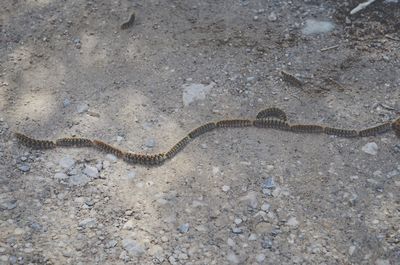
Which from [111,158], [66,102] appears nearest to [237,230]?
[111,158]

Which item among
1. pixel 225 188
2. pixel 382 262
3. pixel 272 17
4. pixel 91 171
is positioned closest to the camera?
pixel 382 262

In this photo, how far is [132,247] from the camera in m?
6.20

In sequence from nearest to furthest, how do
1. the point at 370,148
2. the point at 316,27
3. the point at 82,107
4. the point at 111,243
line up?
the point at 111,243, the point at 370,148, the point at 82,107, the point at 316,27

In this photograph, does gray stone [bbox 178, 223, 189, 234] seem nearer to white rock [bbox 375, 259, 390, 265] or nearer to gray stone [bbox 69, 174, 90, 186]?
gray stone [bbox 69, 174, 90, 186]

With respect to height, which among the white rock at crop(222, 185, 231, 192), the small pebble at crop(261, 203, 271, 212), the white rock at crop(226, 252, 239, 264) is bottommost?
the white rock at crop(226, 252, 239, 264)

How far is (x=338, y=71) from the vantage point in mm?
8758

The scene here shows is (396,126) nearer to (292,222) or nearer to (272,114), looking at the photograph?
(272,114)

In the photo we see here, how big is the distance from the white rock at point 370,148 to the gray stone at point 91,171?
145 inches

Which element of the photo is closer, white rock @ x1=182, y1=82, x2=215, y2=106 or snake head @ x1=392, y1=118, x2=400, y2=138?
snake head @ x1=392, y1=118, x2=400, y2=138

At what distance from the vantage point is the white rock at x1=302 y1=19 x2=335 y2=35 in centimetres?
948

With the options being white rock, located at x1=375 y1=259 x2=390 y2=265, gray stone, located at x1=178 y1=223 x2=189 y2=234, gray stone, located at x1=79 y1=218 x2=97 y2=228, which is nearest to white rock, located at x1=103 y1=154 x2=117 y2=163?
gray stone, located at x1=79 y1=218 x2=97 y2=228

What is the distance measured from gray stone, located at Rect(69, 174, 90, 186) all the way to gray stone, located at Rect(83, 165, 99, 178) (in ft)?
0.21

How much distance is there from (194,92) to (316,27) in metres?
2.72

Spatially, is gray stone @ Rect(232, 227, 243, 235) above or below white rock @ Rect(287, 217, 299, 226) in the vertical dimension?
below
